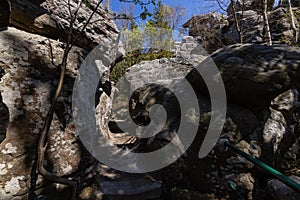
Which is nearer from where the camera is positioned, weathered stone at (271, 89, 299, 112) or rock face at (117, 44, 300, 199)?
rock face at (117, 44, 300, 199)

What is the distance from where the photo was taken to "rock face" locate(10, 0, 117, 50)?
6.84ft

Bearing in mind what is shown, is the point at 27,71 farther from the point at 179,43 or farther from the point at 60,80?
the point at 179,43

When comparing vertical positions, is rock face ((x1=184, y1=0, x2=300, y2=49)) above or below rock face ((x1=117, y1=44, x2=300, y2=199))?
above

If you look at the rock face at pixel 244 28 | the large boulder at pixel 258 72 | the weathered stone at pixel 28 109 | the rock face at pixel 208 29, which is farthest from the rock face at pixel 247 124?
the rock face at pixel 208 29

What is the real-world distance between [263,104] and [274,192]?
64.2 inches

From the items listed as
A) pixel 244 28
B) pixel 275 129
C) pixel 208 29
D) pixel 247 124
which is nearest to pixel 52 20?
pixel 247 124

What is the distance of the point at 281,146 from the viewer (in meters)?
3.16

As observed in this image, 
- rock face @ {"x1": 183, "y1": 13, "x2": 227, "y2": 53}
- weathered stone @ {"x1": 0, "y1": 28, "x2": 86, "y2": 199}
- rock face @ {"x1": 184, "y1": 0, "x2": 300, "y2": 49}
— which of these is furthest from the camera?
rock face @ {"x1": 183, "y1": 13, "x2": 227, "y2": 53}

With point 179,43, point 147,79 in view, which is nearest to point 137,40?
point 179,43

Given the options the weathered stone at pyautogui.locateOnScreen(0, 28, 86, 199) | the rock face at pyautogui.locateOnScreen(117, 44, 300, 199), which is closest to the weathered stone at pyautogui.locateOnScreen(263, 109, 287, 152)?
the rock face at pyautogui.locateOnScreen(117, 44, 300, 199)

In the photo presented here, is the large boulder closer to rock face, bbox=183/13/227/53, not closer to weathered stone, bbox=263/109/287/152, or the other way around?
weathered stone, bbox=263/109/287/152

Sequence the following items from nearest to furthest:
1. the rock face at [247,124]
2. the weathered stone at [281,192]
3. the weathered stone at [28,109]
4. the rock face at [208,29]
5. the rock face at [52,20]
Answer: the weathered stone at [28,109] → the weathered stone at [281,192] → the rock face at [52,20] → the rock face at [247,124] → the rock face at [208,29]

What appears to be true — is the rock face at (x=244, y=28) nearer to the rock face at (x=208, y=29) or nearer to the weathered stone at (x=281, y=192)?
the rock face at (x=208, y=29)

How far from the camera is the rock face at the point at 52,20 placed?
208cm
